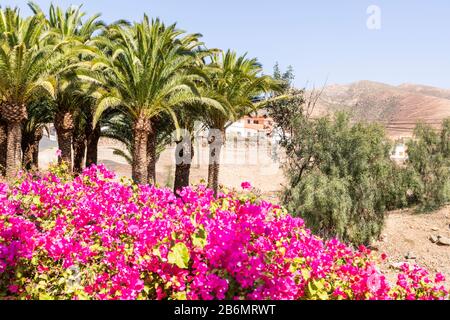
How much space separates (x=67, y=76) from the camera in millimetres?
15133

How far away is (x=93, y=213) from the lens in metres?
6.25

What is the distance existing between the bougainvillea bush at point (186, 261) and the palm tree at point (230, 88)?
11.1 meters

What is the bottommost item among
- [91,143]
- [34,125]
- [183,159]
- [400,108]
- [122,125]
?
[183,159]

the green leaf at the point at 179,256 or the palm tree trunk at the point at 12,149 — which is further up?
the palm tree trunk at the point at 12,149

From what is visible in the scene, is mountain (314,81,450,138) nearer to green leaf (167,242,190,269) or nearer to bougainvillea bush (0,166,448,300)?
bougainvillea bush (0,166,448,300)

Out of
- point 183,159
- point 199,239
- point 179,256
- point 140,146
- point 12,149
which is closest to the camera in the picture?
point 179,256

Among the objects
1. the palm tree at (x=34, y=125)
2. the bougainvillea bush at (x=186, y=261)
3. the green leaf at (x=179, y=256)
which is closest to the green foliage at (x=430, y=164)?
the palm tree at (x=34, y=125)

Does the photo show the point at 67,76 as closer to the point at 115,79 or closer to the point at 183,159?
the point at 115,79

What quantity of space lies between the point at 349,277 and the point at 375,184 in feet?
50.5

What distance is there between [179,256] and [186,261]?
0.09 meters

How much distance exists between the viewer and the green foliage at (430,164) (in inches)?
1031

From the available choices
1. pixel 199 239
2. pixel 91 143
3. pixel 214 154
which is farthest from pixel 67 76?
pixel 199 239

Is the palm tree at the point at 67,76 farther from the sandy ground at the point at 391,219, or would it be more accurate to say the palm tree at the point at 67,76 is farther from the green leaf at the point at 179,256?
the green leaf at the point at 179,256

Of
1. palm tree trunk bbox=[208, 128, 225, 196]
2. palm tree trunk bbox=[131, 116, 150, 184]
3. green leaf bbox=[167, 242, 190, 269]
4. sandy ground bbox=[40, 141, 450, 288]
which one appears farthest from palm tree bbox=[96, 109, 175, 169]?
green leaf bbox=[167, 242, 190, 269]
